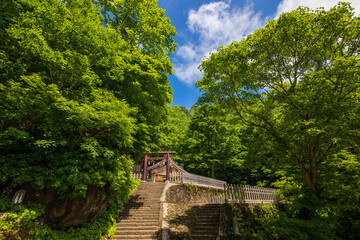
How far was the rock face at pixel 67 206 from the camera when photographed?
6.56 meters

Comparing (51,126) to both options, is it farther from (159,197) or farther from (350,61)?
(350,61)

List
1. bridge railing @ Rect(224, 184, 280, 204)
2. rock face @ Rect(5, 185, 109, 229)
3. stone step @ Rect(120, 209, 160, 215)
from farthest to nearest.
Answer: stone step @ Rect(120, 209, 160, 215), bridge railing @ Rect(224, 184, 280, 204), rock face @ Rect(5, 185, 109, 229)

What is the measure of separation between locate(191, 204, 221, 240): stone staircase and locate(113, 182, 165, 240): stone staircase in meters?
2.17

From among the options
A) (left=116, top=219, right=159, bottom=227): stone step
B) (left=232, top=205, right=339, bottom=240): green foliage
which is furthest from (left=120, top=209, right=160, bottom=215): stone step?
(left=232, top=205, right=339, bottom=240): green foliage

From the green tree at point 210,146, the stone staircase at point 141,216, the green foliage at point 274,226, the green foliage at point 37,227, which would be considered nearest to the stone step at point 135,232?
the stone staircase at point 141,216

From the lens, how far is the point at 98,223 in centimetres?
821

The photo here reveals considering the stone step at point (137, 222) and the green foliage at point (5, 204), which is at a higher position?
the green foliage at point (5, 204)

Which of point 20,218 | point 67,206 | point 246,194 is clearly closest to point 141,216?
point 67,206

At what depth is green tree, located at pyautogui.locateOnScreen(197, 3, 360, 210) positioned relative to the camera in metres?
5.70

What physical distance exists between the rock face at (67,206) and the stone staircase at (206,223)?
A: 5217mm

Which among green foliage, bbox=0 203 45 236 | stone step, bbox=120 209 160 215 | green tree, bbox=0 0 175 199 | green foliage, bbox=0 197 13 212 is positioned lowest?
stone step, bbox=120 209 160 215

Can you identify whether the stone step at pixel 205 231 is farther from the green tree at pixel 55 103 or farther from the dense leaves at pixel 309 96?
the green tree at pixel 55 103

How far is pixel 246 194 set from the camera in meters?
11.2

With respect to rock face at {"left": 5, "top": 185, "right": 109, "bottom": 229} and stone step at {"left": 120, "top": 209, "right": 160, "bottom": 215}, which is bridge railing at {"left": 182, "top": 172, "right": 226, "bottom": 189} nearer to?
stone step at {"left": 120, "top": 209, "right": 160, "bottom": 215}
